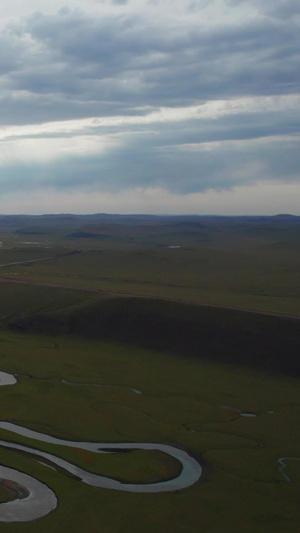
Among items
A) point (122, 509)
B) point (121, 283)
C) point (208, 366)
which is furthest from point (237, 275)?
point (122, 509)

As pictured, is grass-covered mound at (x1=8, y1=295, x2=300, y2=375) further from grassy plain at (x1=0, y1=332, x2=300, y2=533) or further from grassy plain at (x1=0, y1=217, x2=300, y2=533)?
grassy plain at (x1=0, y1=332, x2=300, y2=533)

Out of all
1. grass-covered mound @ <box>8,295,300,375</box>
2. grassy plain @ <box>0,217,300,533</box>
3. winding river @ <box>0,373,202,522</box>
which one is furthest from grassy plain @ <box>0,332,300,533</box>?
grass-covered mound @ <box>8,295,300,375</box>

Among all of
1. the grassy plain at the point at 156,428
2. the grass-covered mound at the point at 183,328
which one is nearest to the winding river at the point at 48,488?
the grassy plain at the point at 156,428

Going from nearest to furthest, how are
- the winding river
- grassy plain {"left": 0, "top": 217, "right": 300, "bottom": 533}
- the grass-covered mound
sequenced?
the winding river < grassy plain {"left": 0, "top": 217, "right": 300, "bottom": 533} < the grass-covered mound

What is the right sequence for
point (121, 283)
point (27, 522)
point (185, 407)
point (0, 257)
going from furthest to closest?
point (0, 257) → point (121, 283) → point (185, 407) → point (27, 522)

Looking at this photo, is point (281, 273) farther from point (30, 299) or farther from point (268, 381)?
point (268, 381)
